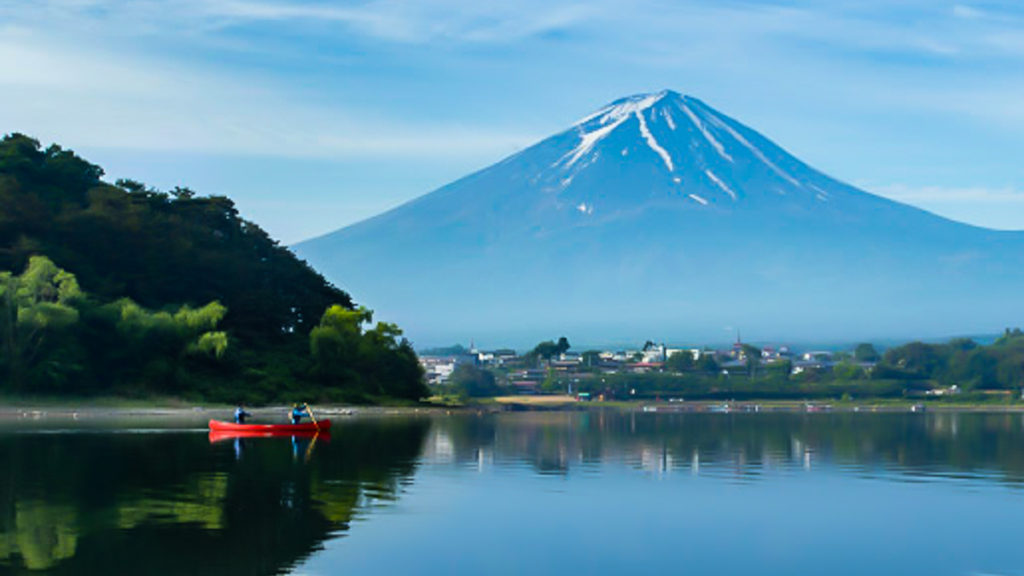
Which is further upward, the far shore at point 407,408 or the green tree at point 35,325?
the green tree at point 35,325

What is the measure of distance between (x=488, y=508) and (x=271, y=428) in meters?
28.8

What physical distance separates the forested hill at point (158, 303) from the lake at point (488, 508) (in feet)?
86.0

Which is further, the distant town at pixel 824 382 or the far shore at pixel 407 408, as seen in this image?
the distant town at pixel 824 382

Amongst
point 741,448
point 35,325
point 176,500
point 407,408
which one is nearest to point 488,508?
point 176,500

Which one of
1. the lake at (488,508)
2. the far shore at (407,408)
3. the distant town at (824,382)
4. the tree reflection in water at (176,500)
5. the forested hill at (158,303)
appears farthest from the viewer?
the distant town at (824,382)

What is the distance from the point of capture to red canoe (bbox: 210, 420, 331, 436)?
56.6 m

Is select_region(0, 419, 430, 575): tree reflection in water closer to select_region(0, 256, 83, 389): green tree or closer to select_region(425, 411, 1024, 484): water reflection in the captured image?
select_region(425, 411, 1024, 484): water reflection

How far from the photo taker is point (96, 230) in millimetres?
93500

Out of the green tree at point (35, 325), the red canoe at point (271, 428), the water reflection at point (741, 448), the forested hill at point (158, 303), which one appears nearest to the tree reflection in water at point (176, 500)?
the red canoe at point (271, 428)

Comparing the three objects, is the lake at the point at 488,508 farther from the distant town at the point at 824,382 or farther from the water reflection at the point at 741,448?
the distant town at the point at 824,382

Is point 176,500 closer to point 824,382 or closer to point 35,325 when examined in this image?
point 35,325

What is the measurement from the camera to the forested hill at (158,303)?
79.2 metres

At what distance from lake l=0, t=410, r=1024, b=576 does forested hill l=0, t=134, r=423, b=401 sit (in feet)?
86.0

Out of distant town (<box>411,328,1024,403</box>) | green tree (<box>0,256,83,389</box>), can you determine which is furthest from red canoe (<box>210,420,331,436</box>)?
distant town (<box>411,328,1024,403</box>)
